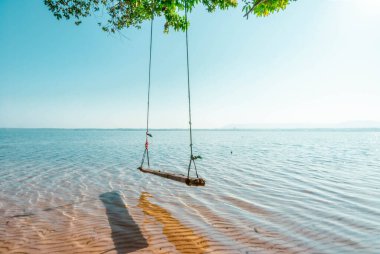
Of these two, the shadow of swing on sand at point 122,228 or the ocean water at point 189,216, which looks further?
the ocean water at point 189,216

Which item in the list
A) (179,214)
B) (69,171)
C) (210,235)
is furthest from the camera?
(69,171)

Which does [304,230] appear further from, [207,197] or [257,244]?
[207,197]

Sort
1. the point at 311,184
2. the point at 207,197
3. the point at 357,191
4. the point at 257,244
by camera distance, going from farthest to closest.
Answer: the point at 311,184, the point at 357,191, the point at 207,197, the point at 257,244

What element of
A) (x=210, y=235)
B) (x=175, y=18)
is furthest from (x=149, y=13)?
(x=210, y=235)

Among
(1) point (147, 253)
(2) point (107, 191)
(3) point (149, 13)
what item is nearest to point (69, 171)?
(2) point (107, 191)

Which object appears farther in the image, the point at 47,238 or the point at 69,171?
the point at 69,171

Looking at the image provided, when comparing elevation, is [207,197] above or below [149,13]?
below

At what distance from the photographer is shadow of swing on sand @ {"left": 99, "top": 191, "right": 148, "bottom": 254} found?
523 centimetres

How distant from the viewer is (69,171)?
590 inches

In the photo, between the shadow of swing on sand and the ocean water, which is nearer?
the shadow of swing on sand

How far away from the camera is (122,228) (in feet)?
20.3

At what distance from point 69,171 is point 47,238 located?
1029 cm

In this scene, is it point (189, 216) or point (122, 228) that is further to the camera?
point (189, 216)

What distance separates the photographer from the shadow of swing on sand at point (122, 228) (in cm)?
523
